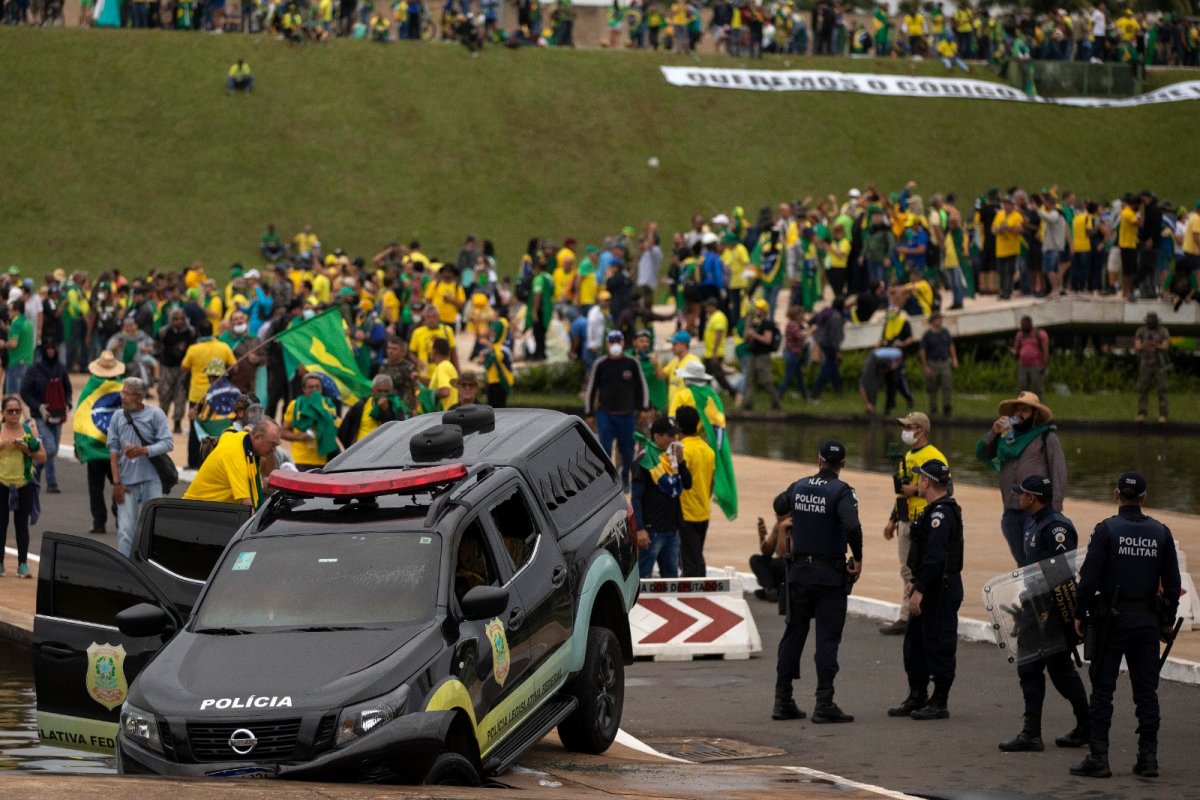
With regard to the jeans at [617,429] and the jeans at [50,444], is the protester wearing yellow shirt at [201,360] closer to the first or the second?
the jeans at [50,444]

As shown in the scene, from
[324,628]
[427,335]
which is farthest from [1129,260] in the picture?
[324,628]

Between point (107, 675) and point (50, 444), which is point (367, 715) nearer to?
point (107, 675)

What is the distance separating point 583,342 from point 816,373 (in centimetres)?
407

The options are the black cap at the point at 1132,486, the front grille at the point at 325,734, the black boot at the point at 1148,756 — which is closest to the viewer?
the front grille at the point at 325,734

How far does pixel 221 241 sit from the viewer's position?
5081 cm

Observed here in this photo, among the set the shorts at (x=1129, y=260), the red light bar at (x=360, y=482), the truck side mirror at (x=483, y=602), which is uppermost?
the shorts at (x=1129, y=260)

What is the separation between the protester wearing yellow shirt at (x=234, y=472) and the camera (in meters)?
13.4

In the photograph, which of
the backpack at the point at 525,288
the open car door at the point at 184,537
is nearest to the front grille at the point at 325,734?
the open car door at the point at 184,537

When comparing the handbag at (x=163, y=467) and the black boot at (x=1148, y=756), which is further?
the handbag at (x=163, y=467)

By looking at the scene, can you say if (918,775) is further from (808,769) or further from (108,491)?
(108,491)

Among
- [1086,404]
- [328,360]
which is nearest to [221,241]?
[1086,404]

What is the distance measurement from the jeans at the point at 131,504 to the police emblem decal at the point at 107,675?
6.23 metres

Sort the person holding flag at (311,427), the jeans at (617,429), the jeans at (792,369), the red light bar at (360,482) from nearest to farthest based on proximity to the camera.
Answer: the red light bar at (360,482) < the person holding flag at (311,427) < the jeans at (617,429) < the jeans at (792,369)

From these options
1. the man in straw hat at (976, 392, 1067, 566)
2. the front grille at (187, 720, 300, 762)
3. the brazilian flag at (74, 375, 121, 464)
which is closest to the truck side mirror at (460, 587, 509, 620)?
the front grille at (187, 720, 300, 762)
